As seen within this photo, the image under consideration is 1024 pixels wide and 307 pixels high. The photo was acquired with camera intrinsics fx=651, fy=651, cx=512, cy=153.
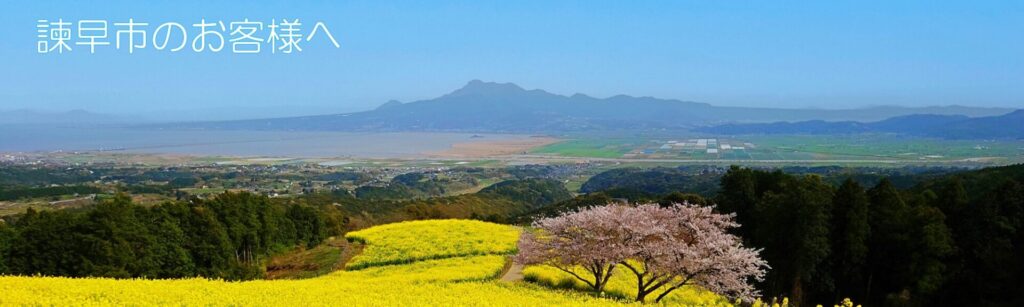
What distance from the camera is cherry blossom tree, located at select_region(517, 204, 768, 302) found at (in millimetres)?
22297

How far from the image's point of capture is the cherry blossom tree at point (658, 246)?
22.3 m

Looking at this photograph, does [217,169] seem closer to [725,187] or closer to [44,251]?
[44,251]

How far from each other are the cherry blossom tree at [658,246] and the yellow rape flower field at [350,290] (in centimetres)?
171

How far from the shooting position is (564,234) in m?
24.4

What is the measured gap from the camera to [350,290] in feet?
71.3

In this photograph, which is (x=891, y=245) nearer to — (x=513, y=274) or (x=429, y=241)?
(x=513, y=274)

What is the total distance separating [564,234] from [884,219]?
2784cm

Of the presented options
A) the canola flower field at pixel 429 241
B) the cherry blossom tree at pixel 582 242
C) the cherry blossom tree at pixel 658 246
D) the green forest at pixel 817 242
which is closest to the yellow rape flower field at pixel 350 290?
the canola flower field at pixel 429 241

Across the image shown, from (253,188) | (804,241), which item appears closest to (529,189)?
(253,188)

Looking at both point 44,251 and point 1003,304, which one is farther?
point 44,251

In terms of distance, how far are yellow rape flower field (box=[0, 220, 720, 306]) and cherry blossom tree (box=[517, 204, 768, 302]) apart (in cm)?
171

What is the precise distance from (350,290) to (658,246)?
10.5 m

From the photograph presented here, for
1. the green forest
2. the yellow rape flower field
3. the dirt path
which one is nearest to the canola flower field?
the yellow rape flower field

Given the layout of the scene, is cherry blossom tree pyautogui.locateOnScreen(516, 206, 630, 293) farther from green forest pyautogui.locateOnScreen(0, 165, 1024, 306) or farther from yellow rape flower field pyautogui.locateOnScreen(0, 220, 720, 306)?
green forest pyautogui.locateOnScreen(0, 165, 1024, 306)
